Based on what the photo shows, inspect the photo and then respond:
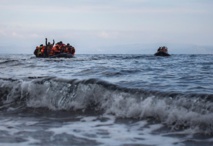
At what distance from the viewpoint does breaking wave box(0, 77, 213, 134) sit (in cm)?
579

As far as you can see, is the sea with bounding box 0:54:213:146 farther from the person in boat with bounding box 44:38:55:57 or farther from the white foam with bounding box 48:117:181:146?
the person in boat with bounding box 44:38:55:57

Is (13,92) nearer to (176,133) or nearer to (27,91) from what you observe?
(27,91)

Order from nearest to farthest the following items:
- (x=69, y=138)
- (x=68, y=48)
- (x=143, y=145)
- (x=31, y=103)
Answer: (x=143, y=145), (x=69, y=138), (x=31, y=103), (x=68, y=48)

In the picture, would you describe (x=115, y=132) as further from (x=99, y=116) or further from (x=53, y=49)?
(x=53, y=49)

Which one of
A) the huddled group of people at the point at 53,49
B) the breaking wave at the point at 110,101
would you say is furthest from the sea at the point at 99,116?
the huddled group of people at the point at 53,49

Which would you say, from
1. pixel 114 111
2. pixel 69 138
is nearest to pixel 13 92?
pixel 114 111

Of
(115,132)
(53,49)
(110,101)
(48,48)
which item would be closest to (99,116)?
(110,101)

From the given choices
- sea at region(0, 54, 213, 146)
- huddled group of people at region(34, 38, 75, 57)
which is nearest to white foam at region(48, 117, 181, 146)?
sea at region(0, 54, 213, 146)

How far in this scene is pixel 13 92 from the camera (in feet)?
31.9

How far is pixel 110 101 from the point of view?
7.56 m

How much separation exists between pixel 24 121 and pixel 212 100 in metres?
4.04

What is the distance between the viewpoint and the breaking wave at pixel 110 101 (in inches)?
228

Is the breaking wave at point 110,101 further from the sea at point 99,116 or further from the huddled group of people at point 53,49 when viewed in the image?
the huddled group of people at point 53,49

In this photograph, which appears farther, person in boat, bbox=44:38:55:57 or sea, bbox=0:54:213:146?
person in boat, bbox=44:38:55:57
